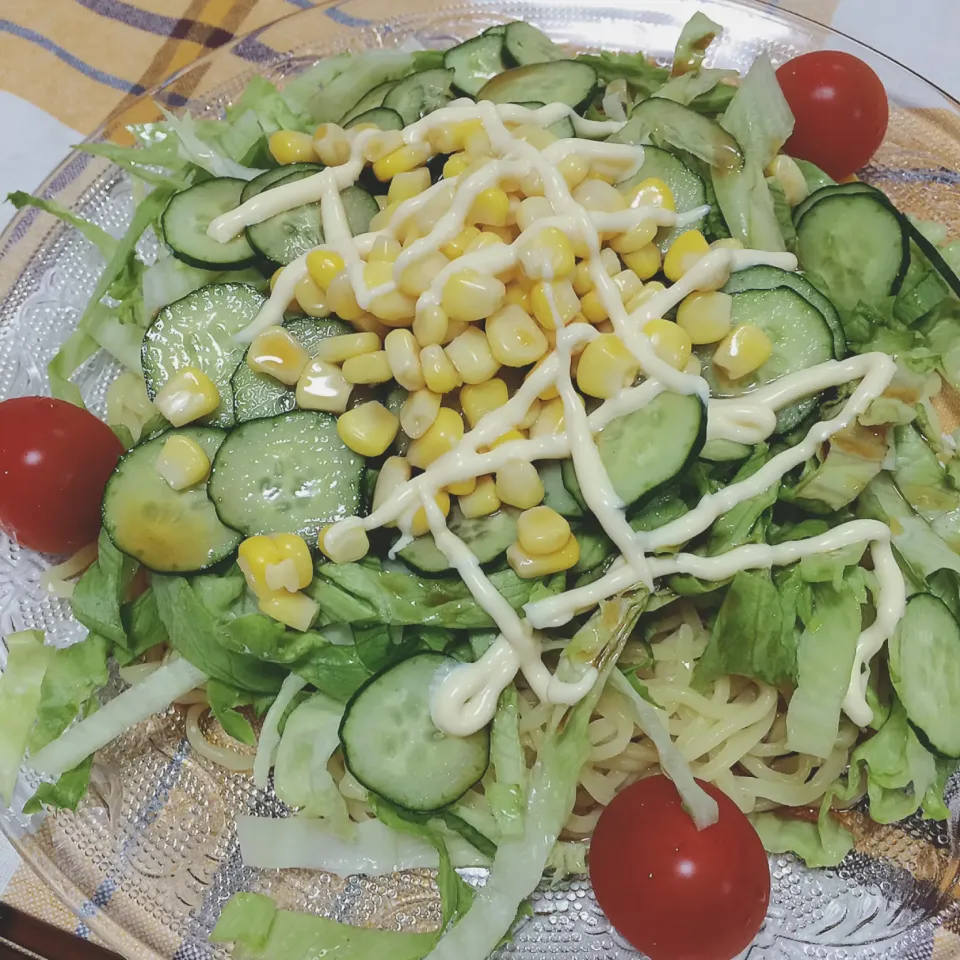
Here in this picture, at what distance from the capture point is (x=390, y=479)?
2607 millimetres

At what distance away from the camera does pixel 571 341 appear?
256 cm

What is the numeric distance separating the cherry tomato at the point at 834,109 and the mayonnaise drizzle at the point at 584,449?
98cm

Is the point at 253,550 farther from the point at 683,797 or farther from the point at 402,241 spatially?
the point at 683,797

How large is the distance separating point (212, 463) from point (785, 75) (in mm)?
2682

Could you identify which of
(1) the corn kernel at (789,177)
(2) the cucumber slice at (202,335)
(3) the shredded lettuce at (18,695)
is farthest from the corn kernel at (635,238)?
(3) the shredded lettuce at (18,695)

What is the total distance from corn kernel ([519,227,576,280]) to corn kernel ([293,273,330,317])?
0.69 meters

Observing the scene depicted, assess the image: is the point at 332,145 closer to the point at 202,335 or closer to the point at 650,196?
the point at 202,335

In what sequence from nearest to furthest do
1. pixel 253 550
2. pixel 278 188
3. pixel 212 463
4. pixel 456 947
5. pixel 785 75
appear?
pixel 456 947
pixel 253 550
pixel 212 463
pixel 278 188
pixel 785 75

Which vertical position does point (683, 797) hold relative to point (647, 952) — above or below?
above

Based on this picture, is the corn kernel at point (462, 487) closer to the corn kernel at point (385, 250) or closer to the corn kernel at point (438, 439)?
the corn kernel at point (438, 439)

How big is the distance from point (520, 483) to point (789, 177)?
5.29 feet

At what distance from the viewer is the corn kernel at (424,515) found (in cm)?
255

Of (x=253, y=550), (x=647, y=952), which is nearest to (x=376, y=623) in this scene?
(x=253, y=550)

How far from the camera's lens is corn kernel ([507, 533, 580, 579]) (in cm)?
249
